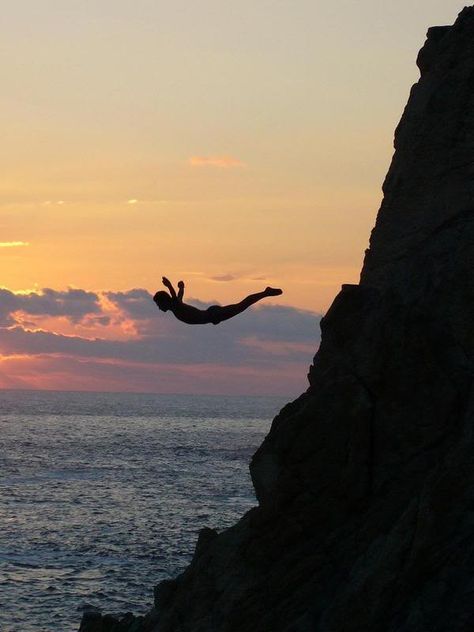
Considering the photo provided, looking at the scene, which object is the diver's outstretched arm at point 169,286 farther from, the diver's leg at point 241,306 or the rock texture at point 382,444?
the rock texture at point 382,444

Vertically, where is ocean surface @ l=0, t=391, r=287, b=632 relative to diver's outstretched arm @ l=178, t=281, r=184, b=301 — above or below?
below

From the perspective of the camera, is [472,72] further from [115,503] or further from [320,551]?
[115,503]

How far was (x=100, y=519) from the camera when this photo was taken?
7388 cm

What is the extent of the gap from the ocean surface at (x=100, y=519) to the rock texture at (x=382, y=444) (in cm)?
2629

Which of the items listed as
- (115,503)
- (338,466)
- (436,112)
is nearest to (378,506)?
(338,466)

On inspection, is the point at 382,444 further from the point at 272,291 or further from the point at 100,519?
the point at 100,519

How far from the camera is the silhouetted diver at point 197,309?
2089 cm

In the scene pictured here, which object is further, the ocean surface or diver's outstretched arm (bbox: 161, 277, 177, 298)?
the ocean surface

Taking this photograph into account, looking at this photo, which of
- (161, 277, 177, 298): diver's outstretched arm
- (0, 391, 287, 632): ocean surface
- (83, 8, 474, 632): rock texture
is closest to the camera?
(83, 8, 474, 632): rock texture

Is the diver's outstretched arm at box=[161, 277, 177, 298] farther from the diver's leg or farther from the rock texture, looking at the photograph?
the rock texture

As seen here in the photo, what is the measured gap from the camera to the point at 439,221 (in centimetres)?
2038

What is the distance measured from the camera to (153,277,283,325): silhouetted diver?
2089cm

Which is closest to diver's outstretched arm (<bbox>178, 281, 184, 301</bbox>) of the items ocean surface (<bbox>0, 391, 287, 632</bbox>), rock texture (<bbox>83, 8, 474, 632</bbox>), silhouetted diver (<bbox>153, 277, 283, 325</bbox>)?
silhouetted diver (<bbox>153, 277, 283, 325</bbox>)

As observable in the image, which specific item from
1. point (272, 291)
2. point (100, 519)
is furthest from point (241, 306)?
point (100, 519)
